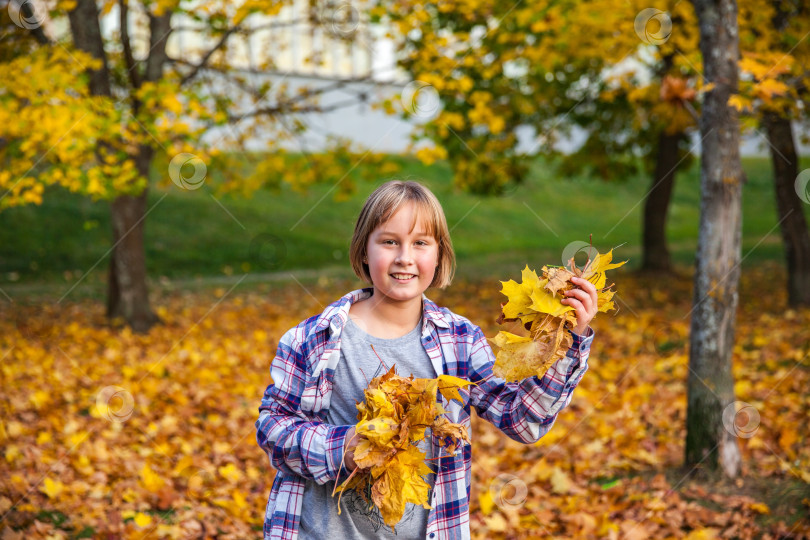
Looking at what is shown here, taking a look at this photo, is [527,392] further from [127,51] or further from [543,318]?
[127,51]

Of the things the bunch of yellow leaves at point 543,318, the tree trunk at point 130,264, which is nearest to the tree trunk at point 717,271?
the bunch of yellow leaves at point 543,318

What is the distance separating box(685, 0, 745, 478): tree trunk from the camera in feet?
13.2

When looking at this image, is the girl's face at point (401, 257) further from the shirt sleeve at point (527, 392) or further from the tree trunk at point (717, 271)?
the tree trunk at point (717, 271)

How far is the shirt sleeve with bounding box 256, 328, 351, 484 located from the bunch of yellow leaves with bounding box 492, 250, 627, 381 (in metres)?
0.44

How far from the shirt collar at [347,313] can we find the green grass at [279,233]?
8399mm

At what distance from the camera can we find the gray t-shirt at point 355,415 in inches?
75.6

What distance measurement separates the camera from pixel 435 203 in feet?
6.68

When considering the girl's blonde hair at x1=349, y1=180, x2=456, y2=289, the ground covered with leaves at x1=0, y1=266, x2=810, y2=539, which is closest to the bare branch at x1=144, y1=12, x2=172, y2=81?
the ground covered with leaves at x1=0, y1=266, x2=810, y2=539

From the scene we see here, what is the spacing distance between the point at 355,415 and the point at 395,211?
0.56 m

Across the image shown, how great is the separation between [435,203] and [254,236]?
55.4 feet

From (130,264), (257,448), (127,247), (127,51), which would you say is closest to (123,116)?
(127,51)

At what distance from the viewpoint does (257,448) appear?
202 inches

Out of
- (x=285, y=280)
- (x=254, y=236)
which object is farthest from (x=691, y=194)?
(x=285, y=280)

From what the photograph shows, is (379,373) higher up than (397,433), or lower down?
higher up
